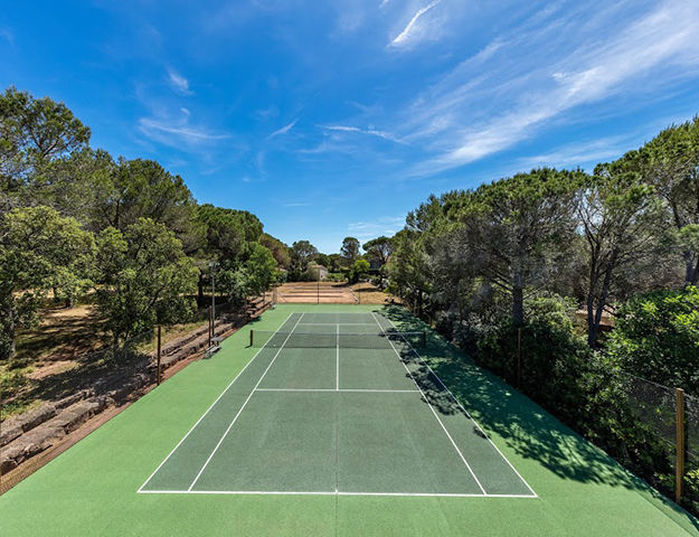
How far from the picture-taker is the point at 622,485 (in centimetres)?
528

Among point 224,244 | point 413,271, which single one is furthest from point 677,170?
point 224,244

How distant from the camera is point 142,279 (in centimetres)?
988

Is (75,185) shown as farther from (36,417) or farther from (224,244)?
(224,244)

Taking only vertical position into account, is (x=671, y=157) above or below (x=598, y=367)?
above

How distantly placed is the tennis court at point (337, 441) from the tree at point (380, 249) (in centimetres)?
4733

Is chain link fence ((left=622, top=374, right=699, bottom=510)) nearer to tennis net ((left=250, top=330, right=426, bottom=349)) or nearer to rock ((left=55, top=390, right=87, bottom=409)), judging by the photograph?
tennis net ((left=250, top=330, right=426, bottom=349))

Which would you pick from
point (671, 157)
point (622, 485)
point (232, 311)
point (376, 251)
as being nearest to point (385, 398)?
point (622, 485)

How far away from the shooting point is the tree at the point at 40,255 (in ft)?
24.3

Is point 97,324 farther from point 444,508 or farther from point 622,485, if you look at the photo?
point 622,485

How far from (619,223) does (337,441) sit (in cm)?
1218

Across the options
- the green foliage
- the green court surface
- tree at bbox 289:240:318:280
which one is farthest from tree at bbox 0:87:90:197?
tree at bbox 289:240:318:280

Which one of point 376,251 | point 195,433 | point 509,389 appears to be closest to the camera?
point 195,433

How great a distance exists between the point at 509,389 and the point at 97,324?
23.4m

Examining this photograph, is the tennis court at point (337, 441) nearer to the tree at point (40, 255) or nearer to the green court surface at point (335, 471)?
the green court surface at point (335, 471)
